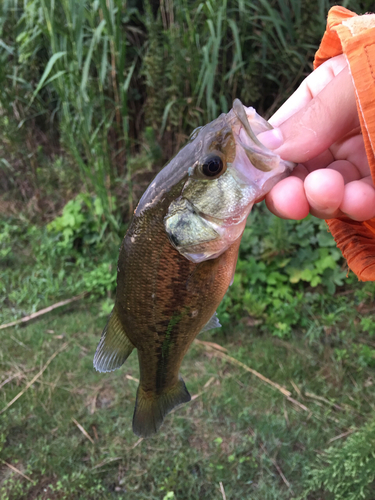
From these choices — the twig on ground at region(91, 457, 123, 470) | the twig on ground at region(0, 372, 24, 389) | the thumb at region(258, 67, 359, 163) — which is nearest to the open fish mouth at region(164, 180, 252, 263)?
the thumb at region(258, 67, 359, 163)

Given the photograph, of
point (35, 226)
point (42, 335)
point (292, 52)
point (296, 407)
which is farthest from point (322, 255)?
point (35, 226)

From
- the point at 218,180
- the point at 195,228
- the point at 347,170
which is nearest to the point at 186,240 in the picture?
the point at 195,228

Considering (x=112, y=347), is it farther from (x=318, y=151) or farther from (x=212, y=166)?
(x=318, y=151)

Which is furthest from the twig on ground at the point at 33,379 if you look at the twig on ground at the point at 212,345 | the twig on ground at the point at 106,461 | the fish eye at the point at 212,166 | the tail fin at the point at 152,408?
the fish eye at the point at 212,166

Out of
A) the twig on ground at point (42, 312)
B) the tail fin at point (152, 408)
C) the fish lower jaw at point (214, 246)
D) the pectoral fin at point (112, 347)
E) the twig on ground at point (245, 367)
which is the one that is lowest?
the twig on ground at point (245, 367)

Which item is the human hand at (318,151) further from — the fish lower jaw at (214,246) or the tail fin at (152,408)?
the tail fin at (152,408)

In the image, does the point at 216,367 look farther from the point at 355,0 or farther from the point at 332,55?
the point at 355,0
